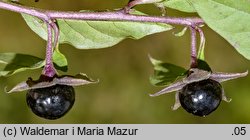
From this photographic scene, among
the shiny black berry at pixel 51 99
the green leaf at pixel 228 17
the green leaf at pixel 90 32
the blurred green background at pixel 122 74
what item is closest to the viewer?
the green leaf at pixel 228 17

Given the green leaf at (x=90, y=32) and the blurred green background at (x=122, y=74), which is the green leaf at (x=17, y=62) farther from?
the blurred green background at (x=122, y=74)

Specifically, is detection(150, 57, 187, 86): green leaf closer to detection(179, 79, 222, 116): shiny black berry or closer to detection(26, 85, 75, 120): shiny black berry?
detection(179, 79, 222, 116): shiny black berry

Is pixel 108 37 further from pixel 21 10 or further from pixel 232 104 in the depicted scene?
pixel 232 104

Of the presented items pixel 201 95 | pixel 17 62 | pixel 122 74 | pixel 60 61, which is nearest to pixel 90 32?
pixel 60 61

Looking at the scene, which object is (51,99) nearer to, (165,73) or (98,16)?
(98,16)

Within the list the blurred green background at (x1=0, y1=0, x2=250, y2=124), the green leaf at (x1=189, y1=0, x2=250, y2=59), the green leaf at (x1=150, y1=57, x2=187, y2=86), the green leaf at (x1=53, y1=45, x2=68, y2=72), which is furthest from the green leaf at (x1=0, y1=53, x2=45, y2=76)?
the blurred green background at (x1=0, y1=0, x2=250, y2=124)

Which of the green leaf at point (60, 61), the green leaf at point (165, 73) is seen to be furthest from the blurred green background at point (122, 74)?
the green leaf at point (60, 61)
